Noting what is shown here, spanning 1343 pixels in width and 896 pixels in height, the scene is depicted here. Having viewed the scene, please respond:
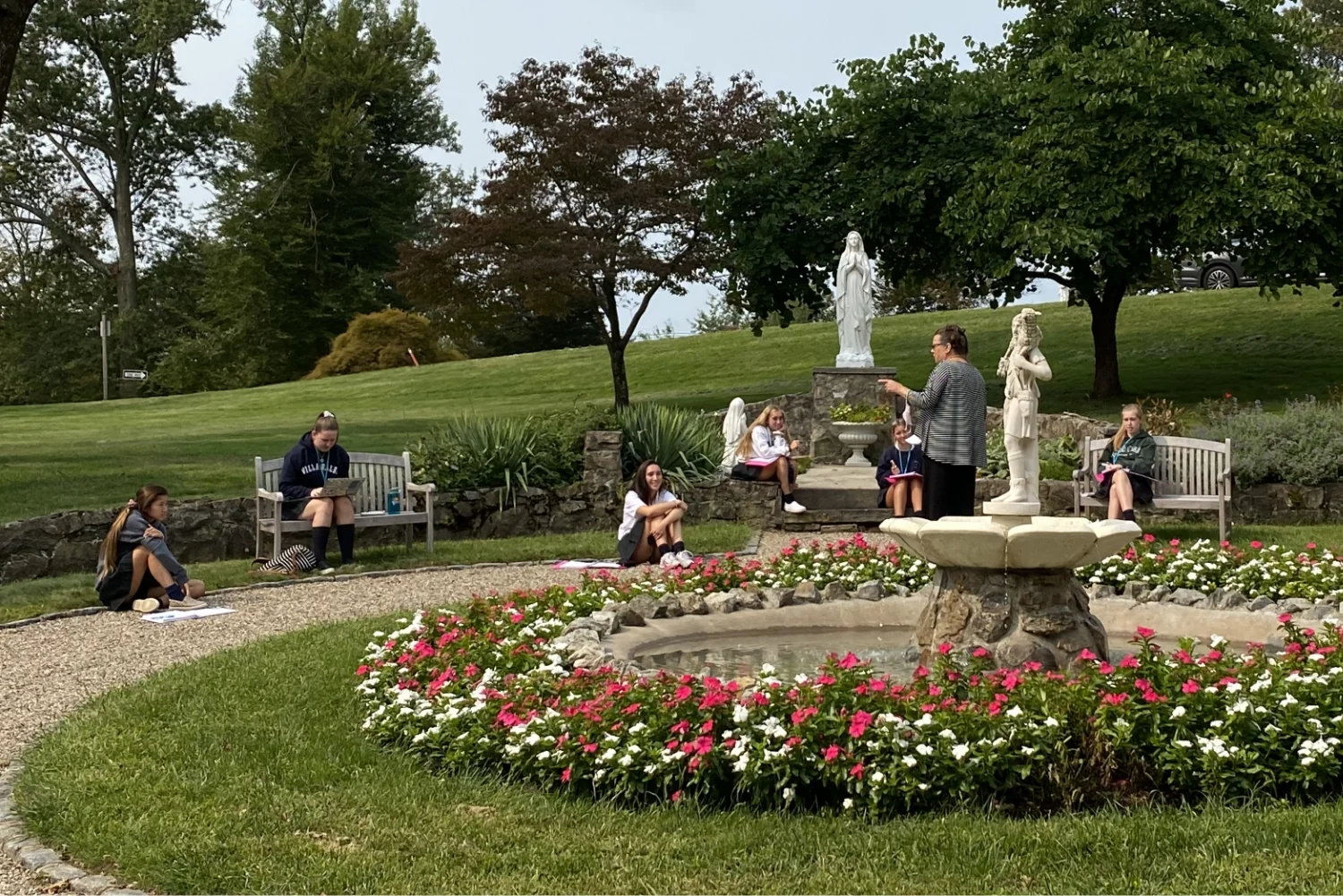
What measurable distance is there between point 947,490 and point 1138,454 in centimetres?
473

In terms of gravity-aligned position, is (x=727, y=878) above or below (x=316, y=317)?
below

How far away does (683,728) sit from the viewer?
202 inches

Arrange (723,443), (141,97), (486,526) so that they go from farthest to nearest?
(141,97)
(723,443)
(486,526)

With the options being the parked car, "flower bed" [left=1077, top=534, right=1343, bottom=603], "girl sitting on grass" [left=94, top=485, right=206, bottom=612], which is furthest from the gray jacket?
the parked car

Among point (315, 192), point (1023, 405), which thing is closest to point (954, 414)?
point (1023, 405)

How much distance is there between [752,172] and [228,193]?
2584cm

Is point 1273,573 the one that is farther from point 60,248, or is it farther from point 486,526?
point 60,248

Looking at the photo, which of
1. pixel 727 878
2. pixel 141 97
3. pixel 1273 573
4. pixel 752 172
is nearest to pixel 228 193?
pixel 141 97

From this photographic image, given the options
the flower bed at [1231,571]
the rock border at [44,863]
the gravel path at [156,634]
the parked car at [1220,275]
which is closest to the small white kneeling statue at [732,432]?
the gravel path at [156,634]

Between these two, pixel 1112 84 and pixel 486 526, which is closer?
pixel 486 526

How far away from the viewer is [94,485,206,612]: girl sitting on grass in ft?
32.0

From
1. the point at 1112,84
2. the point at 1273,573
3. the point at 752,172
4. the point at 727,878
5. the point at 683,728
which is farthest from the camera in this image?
the point at 752,172

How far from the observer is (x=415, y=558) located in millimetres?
12016

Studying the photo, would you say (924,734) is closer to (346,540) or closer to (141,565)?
(141,565)
